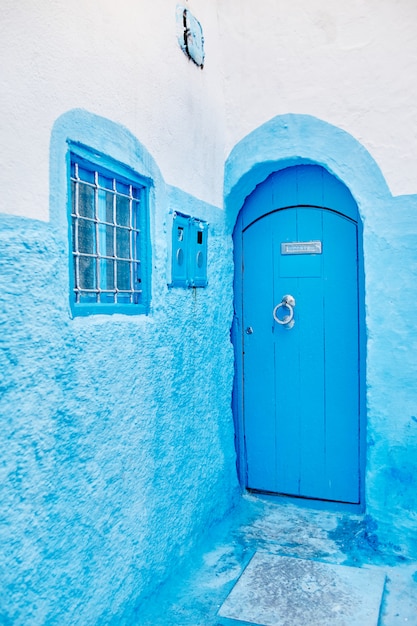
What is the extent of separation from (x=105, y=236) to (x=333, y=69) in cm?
175

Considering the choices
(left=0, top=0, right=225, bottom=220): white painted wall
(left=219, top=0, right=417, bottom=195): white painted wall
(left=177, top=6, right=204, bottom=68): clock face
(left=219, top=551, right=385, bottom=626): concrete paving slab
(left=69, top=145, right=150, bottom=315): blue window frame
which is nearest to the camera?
(left=0, top=0, right=225, bottom=220): white painted wall

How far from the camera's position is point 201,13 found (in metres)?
3.17

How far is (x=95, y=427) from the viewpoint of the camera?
2.11 m

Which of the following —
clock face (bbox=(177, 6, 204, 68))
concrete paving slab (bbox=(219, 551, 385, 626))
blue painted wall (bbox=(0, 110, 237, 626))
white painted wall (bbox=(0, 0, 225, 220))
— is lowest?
concrete paving slab (bbox=(219, 551, 385, 626))

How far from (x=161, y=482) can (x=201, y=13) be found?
2571 mm

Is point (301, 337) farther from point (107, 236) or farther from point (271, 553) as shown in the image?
point (107, 236)

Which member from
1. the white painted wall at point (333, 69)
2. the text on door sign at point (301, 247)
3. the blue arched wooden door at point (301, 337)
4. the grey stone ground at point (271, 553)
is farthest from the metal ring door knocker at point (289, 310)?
the grey stone ground at point (271, 553)

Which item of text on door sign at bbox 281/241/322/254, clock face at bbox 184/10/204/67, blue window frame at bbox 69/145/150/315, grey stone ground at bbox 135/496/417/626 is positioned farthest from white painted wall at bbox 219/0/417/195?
grey stone ground at bbox 135/496/417/626

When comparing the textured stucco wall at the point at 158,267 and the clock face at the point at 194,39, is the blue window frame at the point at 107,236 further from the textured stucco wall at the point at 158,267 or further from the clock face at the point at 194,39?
the clock face at the point at 194,39

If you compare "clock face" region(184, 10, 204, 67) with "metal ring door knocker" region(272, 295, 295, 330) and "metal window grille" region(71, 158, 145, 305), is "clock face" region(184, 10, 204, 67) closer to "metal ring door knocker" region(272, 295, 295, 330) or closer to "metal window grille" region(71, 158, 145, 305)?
"metal window grille" region(71, 158, 145, 305)

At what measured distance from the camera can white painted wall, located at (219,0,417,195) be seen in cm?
298

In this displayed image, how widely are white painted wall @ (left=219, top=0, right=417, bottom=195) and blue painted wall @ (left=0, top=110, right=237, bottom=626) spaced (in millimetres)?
825

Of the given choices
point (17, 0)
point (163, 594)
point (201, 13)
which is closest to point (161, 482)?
point (163, 594)

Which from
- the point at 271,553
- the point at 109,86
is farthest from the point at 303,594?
the point at 109,86
